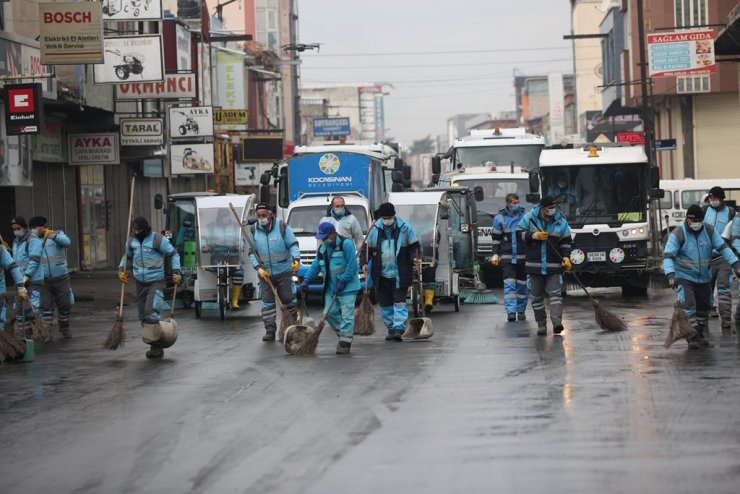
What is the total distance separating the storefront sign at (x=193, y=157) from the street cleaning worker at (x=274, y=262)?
24747 mm

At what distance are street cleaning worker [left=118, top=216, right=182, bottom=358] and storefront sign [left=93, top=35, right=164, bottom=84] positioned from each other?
1625 cm

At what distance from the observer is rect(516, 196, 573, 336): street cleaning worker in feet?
56.5

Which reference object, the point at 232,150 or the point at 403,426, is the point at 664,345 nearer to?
the point at 403,426

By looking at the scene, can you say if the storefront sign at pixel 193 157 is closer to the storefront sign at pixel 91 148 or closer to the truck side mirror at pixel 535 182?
the storefront sign at pixel 91 148

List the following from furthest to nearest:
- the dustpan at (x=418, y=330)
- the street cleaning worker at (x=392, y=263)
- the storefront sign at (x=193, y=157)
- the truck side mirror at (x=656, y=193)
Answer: the storefront sign at (x=193, y=157), the truck side mirror at (x=656, y=193), the dustpan at (x=418, y=330), the street cleaning worker at (x=392, y=263)

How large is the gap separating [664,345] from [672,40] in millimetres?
24124

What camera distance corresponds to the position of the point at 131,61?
32.6m

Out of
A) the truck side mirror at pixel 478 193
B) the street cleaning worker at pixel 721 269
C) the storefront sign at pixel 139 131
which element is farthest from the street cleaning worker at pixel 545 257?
the storefront sign at pixel 139 131

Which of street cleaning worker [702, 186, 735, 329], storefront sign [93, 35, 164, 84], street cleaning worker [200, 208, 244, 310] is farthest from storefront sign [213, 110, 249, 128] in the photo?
street cleaning worker [702, 186, 735, 329]

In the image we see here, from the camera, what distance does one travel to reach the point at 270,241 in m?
18.0

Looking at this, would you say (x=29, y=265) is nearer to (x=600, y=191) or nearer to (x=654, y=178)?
(x=600, y=191)

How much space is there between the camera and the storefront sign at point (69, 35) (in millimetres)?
27391

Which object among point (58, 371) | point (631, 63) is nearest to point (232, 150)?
point (631, 63)

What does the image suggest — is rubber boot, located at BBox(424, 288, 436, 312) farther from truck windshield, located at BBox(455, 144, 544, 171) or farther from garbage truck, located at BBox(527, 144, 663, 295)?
truck windshield, located at BBox(455, 144, 544, 171)
